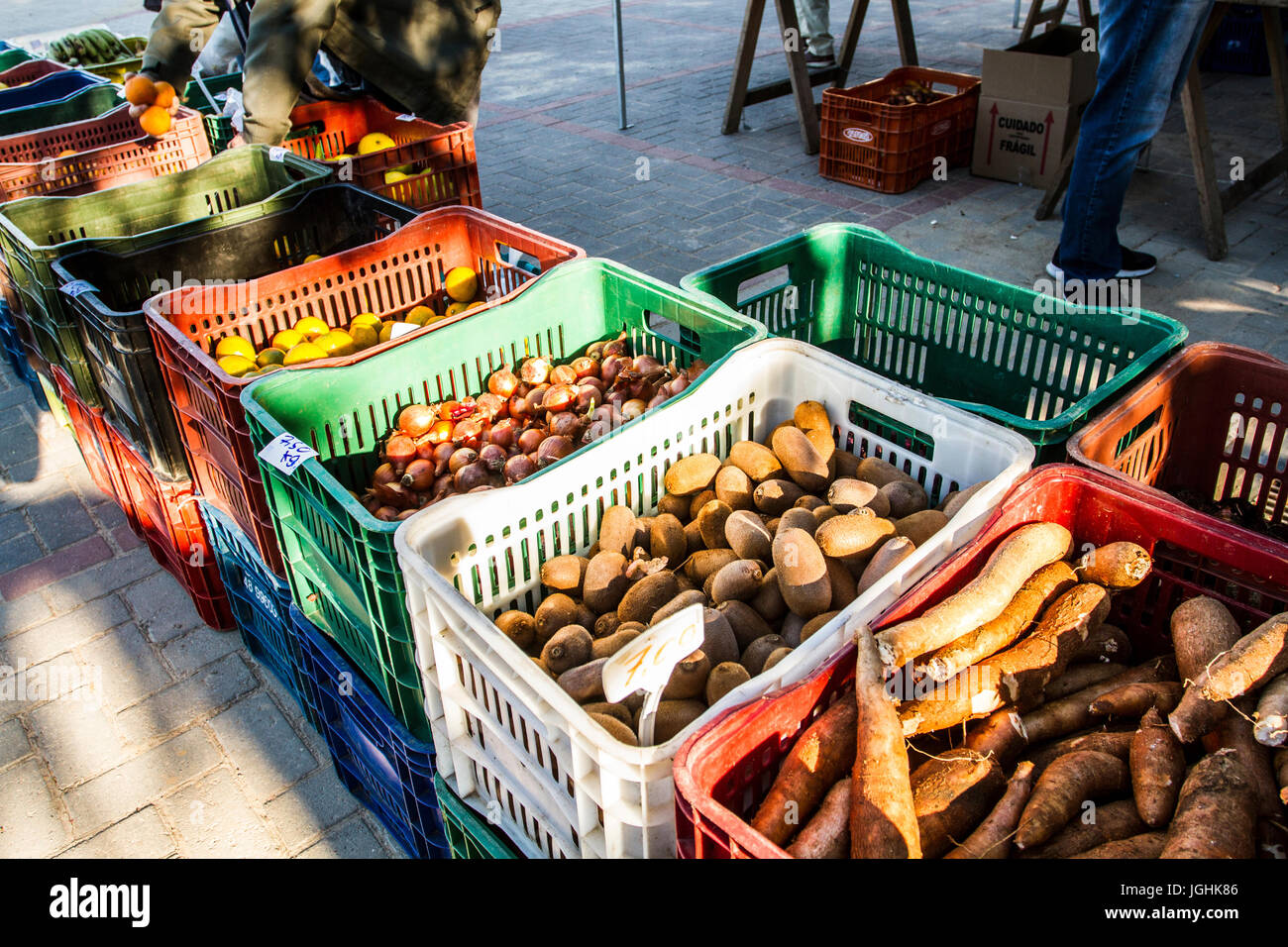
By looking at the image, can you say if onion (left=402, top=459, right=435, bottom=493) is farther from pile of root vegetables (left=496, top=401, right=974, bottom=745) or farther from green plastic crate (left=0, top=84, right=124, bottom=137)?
green plastic crate (left=0, top=84, right=124, bottom=137)

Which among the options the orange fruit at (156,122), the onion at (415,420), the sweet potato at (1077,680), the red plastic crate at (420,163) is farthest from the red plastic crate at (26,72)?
the sweet potato at (1077,680)

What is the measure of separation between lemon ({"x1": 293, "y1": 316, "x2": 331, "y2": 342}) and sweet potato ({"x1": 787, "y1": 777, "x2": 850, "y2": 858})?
6.94 feet

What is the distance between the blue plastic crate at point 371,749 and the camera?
6.71 ft

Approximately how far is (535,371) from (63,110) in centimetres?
399

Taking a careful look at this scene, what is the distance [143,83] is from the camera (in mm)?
4234

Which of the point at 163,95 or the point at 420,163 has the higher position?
the point at 163,95

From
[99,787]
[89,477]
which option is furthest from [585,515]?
[89,477]

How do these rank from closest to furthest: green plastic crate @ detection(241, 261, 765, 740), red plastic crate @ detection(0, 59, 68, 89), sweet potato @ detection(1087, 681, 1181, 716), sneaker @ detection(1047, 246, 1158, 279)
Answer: sweet potato @ detection(1087, 681, 1181, 716) → green plastic crate @ detection(241, 261, 765, 740) → sneaker @ detection(1047, 246, 1158, 279) → red plastic crate @ detection(0, 59, 68, 89)

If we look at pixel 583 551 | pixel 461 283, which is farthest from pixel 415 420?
pixel 461 283

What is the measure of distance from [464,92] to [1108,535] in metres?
3.78

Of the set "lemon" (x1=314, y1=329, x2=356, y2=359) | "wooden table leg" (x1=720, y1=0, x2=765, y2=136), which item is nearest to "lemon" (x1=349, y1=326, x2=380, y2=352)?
"lemon" (x1=314, y1=329, x2=356, y2=359)

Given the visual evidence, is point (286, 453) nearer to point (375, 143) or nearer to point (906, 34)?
point (375, 143)

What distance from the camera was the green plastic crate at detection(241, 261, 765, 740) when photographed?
1.84m

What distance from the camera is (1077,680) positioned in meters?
1.75
